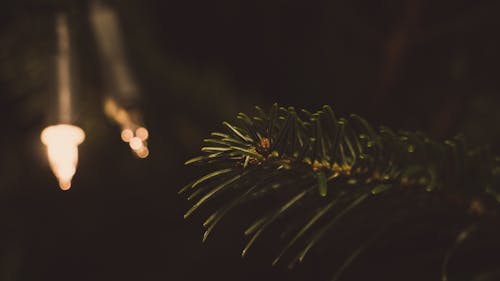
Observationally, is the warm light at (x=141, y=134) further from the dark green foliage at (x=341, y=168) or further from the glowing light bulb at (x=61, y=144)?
the dark green foliage at (x=341, y=168)

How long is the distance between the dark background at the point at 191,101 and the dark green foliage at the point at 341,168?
0.18 m

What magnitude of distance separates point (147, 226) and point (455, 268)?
0.31m

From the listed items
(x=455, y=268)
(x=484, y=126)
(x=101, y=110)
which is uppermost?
(x=101, y=110)

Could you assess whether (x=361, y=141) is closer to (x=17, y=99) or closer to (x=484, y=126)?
(x=484, y=126)

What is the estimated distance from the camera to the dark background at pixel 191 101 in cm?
50

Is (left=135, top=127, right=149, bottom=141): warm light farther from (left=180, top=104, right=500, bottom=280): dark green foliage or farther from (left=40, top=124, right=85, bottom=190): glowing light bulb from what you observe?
(left=180, top=104, right=500, bottom=280): dark green foliage

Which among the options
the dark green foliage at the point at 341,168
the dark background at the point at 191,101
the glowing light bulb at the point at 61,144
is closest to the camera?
the dark green foliage at the point at 341,168

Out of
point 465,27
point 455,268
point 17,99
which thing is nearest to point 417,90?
point 465,27

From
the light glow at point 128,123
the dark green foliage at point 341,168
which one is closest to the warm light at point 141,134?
the light glow at point 128,123

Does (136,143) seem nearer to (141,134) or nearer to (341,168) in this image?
(141,134)

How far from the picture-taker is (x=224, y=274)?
18.3 inches

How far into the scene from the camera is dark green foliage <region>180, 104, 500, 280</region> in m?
0.22

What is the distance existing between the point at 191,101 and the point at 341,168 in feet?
1.05

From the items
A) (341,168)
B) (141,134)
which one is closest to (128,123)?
(141,134)
